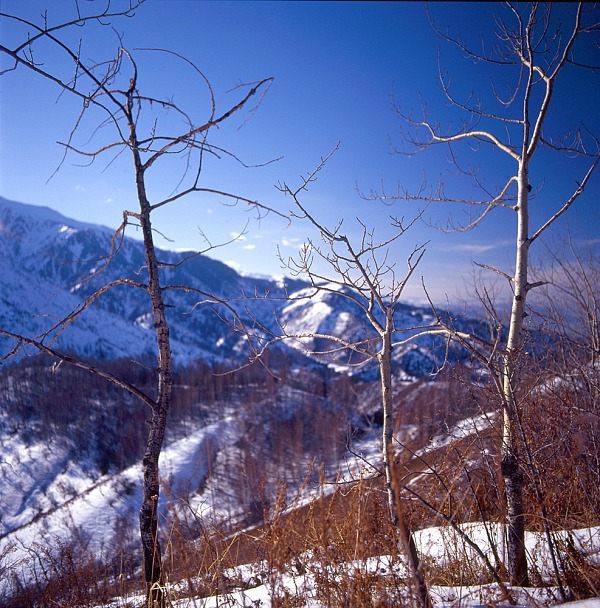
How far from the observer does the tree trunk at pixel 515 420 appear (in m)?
Answer: 2.96

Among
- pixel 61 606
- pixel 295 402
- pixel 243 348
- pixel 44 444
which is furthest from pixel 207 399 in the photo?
pixel 243 348

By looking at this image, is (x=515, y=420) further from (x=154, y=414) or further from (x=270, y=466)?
(x=270, y=466)

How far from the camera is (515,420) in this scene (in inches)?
119

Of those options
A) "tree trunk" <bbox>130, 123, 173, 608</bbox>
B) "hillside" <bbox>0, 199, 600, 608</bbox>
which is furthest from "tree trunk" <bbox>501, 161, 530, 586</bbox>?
"tree trunk" <bbox>130, 123, 173, 608</bbox>

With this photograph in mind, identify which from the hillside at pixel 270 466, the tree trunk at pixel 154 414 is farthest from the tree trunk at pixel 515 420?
the tree trunk at pixel 154 414

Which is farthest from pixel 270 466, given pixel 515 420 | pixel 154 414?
pixel 515 420

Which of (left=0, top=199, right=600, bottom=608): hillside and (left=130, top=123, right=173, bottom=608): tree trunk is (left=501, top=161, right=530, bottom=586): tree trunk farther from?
(left=130, top=123, right=173, bottom=608): tree trunk

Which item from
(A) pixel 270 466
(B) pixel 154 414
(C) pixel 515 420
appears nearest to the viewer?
(C) pixel 515 420

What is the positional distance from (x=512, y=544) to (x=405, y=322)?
17881 cm

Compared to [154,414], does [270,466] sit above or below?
below

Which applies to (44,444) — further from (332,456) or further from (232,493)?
(332,456)

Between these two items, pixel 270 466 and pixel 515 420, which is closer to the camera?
pixel 515 420

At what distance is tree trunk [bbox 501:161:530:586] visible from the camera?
9.70 feet

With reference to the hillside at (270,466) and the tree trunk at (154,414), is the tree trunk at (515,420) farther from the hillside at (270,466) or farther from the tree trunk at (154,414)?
the tree trunk at (154,414)
